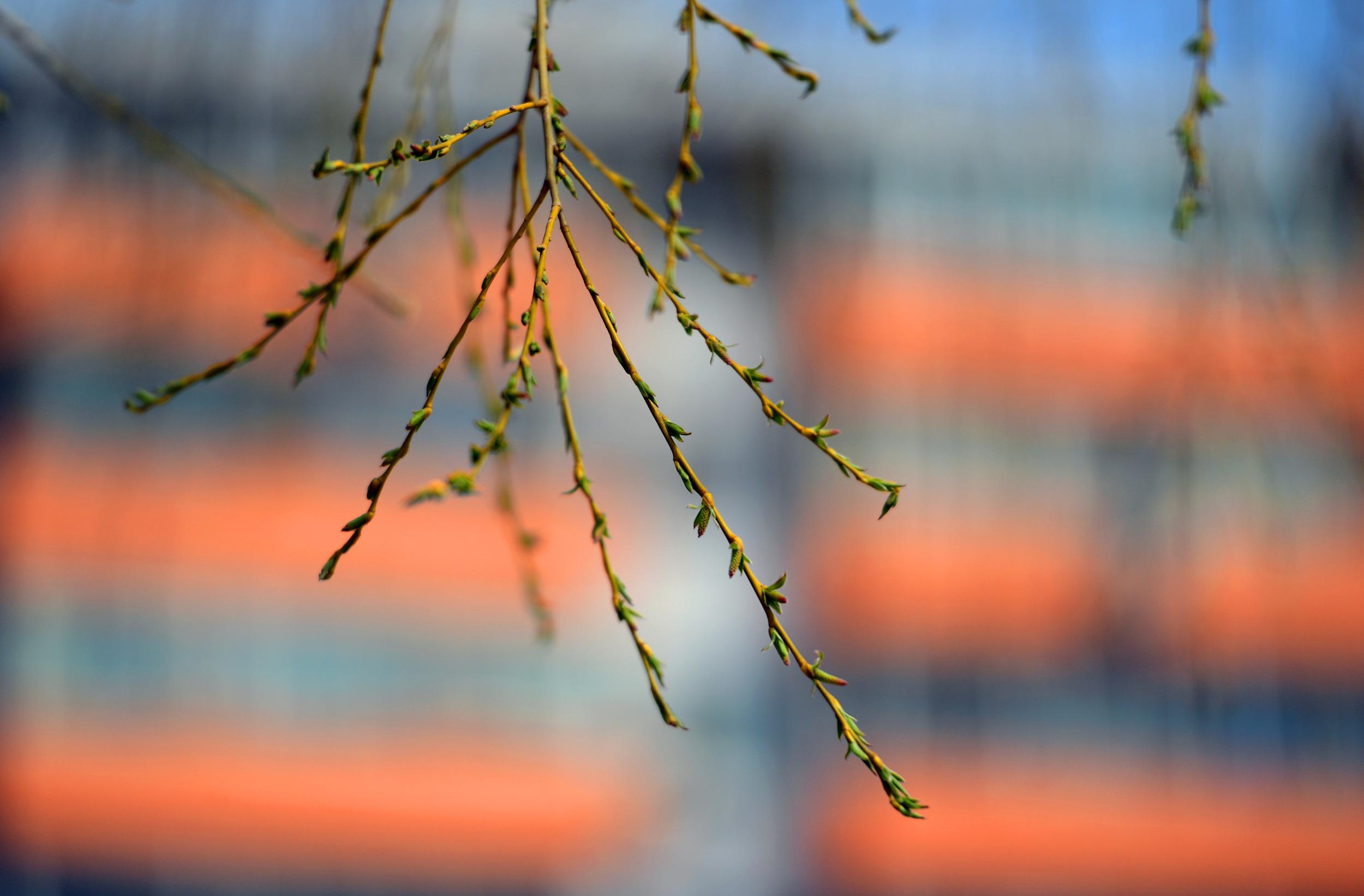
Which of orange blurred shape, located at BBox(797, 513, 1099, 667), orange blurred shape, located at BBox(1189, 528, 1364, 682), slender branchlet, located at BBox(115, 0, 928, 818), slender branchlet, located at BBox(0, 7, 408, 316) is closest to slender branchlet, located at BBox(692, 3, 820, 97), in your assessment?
slender branchlet, located at BBox(115, 0, 928, 818)

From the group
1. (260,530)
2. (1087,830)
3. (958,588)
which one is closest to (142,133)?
(260,530)

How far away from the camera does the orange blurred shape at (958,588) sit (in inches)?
44.1

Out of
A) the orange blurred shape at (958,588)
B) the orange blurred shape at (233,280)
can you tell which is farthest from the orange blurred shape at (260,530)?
the orange blurred shape at (958,588)

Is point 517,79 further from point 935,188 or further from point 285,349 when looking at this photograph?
point 935,188

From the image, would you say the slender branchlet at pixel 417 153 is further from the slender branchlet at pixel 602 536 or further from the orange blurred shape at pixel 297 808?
the orange blurred shape at pixel 297 808

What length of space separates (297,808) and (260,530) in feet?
1.06

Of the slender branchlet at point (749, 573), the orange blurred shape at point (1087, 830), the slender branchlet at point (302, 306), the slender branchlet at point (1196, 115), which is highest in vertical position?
the slender branchlet at point (1196, 115)

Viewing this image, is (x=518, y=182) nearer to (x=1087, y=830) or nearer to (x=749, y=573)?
(x=749, y=573)

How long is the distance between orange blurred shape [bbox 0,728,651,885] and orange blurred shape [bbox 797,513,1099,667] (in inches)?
15.2

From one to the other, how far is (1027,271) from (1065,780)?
642mm

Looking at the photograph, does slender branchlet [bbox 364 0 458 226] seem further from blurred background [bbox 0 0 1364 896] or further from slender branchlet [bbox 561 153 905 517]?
blurred background [bbox 0 0 1364 896]

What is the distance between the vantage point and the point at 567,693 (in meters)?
1.09

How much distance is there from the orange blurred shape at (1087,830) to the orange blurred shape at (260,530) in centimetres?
44

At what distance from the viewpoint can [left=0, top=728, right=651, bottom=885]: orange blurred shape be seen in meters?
1.06
